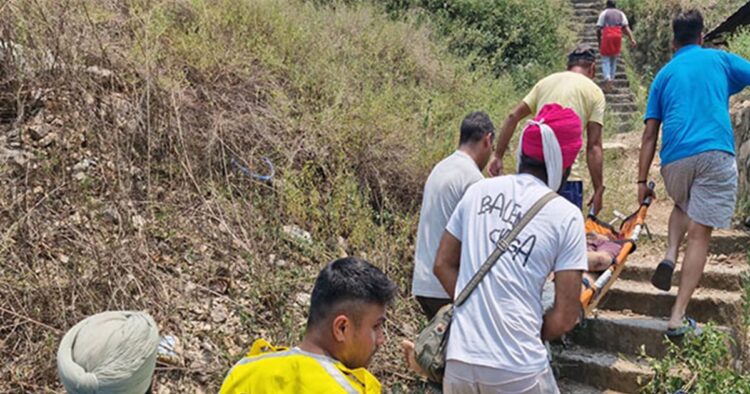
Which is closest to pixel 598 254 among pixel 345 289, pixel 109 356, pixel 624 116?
pixel 345 289

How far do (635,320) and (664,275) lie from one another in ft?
1.63

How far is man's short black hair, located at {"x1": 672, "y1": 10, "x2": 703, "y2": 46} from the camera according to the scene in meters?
3.95

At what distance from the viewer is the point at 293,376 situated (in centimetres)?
162

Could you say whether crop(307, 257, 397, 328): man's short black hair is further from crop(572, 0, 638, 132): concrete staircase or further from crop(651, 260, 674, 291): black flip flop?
crop(572, 0, 638, 132): concrete staircase

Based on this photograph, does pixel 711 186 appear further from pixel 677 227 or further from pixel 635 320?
pixel 635 320

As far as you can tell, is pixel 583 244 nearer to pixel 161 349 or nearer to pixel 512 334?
pixel 512 334

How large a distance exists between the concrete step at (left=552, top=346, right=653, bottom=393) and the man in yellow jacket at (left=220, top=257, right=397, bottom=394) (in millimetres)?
2573

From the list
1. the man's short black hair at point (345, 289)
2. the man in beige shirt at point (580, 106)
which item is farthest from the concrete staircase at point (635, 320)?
the man's short black hair at point (345, 289)

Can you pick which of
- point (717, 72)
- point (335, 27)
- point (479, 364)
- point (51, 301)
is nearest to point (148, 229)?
point (51, 301)

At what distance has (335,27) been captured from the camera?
27.0ft

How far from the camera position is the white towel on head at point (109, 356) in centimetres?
184

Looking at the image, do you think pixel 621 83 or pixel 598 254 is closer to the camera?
pixel 598 254

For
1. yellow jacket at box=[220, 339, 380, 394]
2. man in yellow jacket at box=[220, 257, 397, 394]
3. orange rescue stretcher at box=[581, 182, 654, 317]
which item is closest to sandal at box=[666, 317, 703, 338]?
orange rescue stretcher at box=[581, 182, 654, 317]

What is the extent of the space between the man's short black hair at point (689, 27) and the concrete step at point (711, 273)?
5.03 ft
